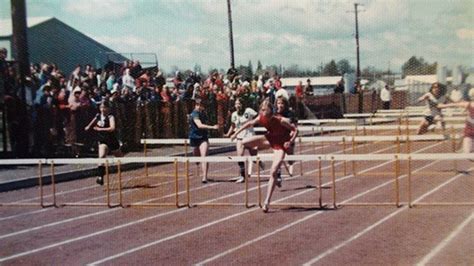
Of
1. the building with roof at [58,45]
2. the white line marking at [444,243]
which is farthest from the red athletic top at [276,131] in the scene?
the building with roof at [58,45]

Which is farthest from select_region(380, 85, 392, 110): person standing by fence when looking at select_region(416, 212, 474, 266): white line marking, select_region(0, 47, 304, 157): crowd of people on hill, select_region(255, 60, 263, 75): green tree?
select_region(416, 212, 474, 266): white line marking

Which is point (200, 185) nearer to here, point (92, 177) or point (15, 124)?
point (92, 177)

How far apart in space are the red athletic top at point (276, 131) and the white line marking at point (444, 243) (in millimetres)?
2894

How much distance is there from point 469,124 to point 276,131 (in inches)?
197

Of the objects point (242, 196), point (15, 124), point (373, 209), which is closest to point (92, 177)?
point (15, 124)

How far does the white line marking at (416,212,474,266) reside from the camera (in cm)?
708

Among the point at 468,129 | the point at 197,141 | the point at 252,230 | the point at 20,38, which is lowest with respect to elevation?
the point at 252,230

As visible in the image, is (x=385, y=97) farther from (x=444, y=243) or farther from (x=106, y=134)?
(x=444, y=243)

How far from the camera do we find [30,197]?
517 inches

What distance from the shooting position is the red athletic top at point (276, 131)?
10992mm

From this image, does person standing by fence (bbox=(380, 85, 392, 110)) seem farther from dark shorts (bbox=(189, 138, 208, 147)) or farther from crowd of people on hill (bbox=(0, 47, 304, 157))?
dark shorts (bbox=(189, 138, 208, 147))

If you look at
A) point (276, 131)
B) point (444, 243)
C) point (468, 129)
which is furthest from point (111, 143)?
point (444, 243)

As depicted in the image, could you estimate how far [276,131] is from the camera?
36.1 feet

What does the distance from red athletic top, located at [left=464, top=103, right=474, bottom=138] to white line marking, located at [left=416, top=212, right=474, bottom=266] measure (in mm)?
5029
